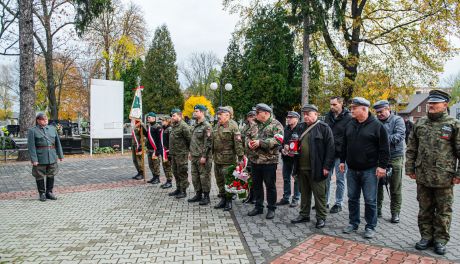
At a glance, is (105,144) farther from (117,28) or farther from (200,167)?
(117,28)

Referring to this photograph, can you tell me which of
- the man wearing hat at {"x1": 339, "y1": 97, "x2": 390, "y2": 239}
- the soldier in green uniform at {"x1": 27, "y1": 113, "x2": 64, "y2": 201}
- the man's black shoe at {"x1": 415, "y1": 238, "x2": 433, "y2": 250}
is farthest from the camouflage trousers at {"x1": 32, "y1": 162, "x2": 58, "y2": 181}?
the man's black shoe at {"x1": 415, "y1": 238, "x2": 433, "y2": 250}

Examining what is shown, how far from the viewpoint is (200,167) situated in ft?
23.8

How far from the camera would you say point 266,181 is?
6191 millimetres

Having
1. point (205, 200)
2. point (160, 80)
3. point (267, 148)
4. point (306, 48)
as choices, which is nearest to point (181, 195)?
point (205, 200)

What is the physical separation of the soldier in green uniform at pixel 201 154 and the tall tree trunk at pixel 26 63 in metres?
11.2

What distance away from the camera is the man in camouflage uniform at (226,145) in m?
6.64

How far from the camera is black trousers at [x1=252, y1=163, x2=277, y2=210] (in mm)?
6160

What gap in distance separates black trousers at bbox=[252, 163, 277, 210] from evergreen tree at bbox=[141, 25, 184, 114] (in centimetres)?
4929

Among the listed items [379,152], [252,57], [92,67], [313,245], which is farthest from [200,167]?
[92,67]

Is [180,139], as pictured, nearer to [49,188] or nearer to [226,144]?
[226,144]

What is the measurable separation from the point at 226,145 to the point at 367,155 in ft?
8.68

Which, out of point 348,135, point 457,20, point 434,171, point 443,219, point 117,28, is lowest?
point 443,219

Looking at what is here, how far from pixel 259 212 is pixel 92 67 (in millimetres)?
31324

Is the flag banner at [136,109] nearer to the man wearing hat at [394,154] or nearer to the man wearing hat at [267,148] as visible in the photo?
the man wearing hat at [267,148]
